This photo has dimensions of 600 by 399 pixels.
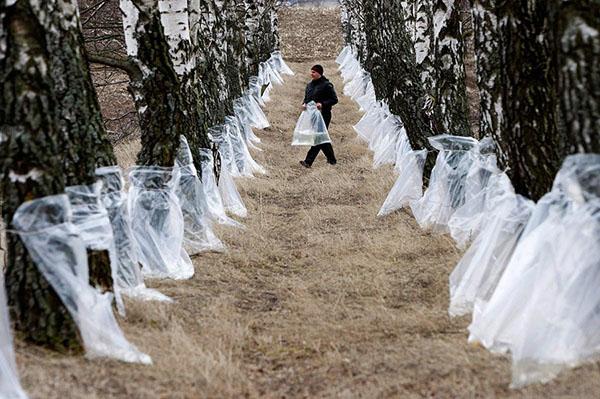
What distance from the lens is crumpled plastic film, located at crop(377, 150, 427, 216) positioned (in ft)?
29.6

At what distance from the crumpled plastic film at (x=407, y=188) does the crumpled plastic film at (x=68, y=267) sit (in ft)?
17.1

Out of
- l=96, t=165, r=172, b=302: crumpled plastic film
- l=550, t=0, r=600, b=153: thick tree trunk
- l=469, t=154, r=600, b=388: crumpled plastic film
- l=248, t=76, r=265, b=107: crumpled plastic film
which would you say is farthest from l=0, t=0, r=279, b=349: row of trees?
l=248, t=76, r=265, b=107: crumpled plastic film

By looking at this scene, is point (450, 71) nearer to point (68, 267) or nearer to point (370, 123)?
point (68, 267)

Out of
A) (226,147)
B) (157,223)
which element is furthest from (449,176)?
(226,147)

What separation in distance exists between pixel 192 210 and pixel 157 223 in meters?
1.09

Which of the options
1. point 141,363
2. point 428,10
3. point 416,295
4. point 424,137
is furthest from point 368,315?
point 428,10

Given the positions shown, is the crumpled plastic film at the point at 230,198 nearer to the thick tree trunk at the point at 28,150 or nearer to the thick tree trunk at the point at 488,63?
the thick tree trunk at the point at 488,63

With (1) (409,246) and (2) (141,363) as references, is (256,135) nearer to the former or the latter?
(1) (409,246)

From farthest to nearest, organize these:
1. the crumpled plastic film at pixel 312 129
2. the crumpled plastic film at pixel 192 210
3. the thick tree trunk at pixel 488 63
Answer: the crumpled plastic film at pixel 312 129, the crumpled plastic film at pixel 192 210, the thick tree trunk at pixel 488 63

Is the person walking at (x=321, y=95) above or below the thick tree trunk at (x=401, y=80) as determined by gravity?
below

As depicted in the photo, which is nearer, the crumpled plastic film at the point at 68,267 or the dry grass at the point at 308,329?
the dry grass at the point at 308,329

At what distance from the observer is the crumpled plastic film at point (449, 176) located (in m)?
7.72

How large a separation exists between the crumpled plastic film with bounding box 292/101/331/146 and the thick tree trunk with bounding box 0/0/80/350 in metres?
8.83

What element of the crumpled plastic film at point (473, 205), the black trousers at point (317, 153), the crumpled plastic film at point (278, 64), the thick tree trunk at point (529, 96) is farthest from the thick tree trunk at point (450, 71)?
the crumpled plastic film at point (278, 64)
